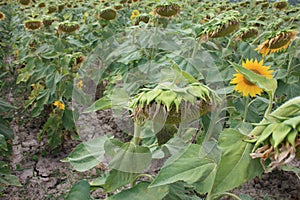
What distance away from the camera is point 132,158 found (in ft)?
2.18

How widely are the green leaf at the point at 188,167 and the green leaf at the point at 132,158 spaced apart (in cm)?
5

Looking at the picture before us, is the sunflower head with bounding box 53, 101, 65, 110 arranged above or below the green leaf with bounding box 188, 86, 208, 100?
below

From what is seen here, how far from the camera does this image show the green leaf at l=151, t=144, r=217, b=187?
A: 0.58m

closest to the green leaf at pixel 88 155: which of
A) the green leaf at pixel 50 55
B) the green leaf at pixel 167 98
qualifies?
the green leaf at pixel 167 98

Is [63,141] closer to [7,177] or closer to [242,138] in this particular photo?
[7,177]

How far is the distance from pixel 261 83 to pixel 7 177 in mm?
1295

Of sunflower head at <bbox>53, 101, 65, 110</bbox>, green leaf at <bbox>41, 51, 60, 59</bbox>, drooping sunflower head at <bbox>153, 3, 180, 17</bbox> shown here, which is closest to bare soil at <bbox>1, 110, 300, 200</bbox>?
sunflower head at <bbox>53, 101, 65, 110</bbox>

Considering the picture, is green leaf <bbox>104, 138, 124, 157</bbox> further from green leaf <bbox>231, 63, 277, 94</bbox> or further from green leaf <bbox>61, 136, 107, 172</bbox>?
green leaf <bbox>231, 63, 277, 94</bbox>

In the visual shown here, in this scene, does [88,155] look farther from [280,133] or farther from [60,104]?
[60,104]

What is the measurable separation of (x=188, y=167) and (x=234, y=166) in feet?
0.48

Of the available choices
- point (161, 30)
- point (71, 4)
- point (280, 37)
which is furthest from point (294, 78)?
point (71, 4)

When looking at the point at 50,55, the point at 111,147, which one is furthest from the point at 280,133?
the point at 50,55

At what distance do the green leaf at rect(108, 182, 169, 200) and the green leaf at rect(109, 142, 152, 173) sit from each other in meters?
0.06

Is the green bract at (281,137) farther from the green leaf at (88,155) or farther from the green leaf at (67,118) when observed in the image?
the green leaf at (67,118)
